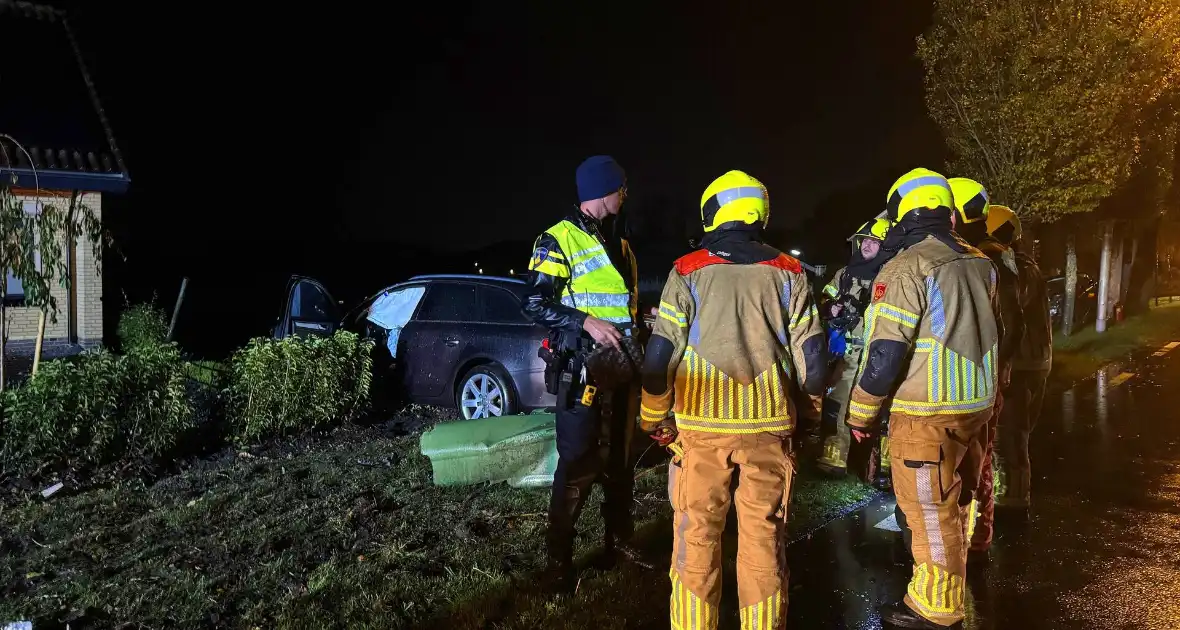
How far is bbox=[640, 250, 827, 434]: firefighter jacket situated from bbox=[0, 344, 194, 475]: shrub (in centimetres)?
382

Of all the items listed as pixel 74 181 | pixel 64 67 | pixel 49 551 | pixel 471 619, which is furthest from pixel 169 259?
pixel 471 619

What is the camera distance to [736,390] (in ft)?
9.11

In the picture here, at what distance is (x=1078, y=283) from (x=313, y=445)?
16.1m

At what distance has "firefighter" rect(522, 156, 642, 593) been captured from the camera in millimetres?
3451

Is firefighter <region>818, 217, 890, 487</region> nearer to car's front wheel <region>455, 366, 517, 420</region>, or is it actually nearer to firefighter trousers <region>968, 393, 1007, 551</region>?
firefighter trousers <region>968, 393, 1007, 551</region>

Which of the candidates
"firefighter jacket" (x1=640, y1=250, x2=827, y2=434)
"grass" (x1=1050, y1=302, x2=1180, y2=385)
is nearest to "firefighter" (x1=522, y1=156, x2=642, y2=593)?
"firefighter jacket" (x1=640, y1=250, x2=827, y2=434)

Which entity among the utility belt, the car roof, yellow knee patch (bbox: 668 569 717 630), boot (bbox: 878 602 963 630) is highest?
the car roof

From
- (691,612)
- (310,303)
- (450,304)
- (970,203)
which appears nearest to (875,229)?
(970,203)

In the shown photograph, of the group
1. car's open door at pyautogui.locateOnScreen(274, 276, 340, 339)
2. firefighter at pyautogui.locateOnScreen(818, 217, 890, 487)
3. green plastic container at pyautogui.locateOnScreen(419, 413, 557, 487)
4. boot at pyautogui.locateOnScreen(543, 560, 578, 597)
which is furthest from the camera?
car's open door at pyautogui.locateOnScreen(274, 276, 340, 339)

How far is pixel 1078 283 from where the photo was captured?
15.9 m

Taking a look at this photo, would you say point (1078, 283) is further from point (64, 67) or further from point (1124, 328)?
point (64, 67)

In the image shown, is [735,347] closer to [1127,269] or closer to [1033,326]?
[1033,326]

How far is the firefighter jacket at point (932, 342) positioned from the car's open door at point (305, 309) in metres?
5.89

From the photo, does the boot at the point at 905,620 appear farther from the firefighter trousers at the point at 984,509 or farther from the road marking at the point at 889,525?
the road marking at the point at 889,525
